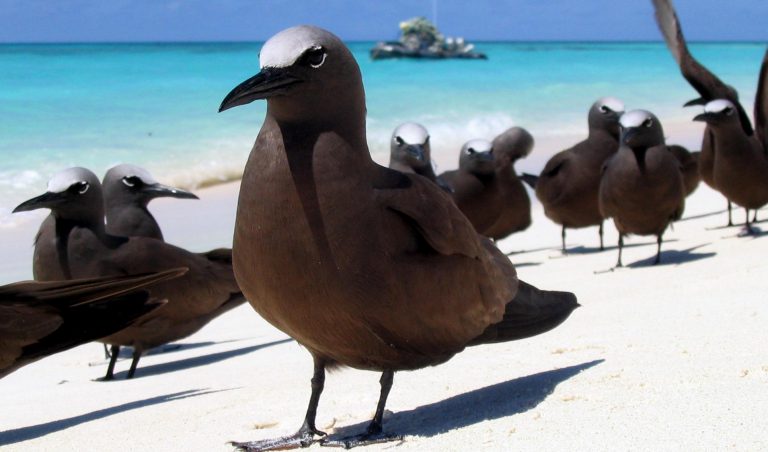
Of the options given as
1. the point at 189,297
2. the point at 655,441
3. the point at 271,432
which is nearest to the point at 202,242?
the point at 189,297

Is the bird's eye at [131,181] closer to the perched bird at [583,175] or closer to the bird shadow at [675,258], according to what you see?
the bird shadow at [675,258]

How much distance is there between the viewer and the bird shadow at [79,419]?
4.60m

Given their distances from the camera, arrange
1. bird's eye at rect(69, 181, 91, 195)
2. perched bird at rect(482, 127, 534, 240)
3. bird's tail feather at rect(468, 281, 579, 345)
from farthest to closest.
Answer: perched bird at rect(482, 127, 534, 240)
bird's eye at rect(69, 181, 91, 195)
bird's tail feather at rect(468, 281, 579, 345)

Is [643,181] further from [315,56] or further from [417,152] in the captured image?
[315,56]

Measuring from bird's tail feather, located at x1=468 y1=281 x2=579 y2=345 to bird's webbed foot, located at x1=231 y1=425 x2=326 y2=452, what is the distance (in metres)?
A: 0.72

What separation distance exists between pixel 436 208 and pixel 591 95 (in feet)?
105

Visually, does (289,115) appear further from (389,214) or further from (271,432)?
(271,432)

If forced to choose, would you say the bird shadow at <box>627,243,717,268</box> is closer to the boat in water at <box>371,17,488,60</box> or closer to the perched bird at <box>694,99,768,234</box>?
the perched bird at <box>694,99,768,234</box>

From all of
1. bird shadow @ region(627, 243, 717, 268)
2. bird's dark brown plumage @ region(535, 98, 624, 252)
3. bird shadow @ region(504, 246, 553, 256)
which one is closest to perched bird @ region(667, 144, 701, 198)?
bird's dark brown plumage @ region(535, 98, 624, 252)

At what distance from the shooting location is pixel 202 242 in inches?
442

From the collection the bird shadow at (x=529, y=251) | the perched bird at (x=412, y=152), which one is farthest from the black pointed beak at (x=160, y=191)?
the bird shadow at (x=529, y=251)

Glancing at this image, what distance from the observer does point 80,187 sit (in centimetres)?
680

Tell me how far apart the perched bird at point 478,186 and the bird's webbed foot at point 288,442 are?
5943 millimetres

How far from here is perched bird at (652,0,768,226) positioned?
938 cm
